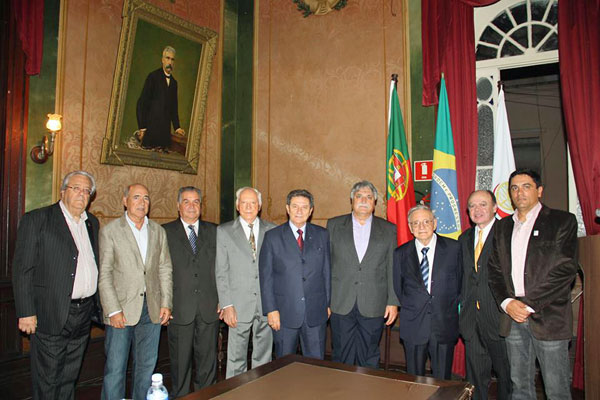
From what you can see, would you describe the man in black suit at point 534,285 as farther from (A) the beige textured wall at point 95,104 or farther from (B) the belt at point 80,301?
(A) the beige textured wall at point 95,104

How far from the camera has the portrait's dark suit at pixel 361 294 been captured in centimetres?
337

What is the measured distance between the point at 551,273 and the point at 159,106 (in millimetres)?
3760

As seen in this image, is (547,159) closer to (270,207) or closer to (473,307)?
(270,207)

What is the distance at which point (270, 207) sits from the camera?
5547 mm

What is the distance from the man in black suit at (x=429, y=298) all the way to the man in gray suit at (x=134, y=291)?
165 centimetres

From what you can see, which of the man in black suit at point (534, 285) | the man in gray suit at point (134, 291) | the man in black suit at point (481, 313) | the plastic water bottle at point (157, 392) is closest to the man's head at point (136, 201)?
the man in gray suit at point (134, 291)

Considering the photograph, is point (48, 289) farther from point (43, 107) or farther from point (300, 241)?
point (43, 107)

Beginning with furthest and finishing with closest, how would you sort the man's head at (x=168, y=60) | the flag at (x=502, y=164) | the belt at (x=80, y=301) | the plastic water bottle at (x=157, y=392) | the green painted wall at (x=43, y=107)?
the man's head at (x=168, y=60) → the flag at (x=502, y=164) → the green painted wall at (x=43, y=107) → the belt at (x=80, y=301) → the plastic water bottle at (x=157, y=392)

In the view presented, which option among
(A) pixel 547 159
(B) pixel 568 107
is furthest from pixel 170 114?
(A) pixel 547 159

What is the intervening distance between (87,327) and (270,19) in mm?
4016

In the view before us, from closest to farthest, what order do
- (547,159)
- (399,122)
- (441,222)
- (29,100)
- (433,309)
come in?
(433,309)
(29,100)
(441,222)
(399,122)
(547,159)

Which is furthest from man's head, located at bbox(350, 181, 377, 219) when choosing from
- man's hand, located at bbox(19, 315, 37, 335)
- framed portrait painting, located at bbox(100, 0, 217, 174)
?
framed portrait painting, located at bbox(100, 0, 217, 174)

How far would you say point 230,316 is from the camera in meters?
3.36

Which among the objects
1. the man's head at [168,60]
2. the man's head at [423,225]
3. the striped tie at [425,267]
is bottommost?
the striped tie at [425,267]
